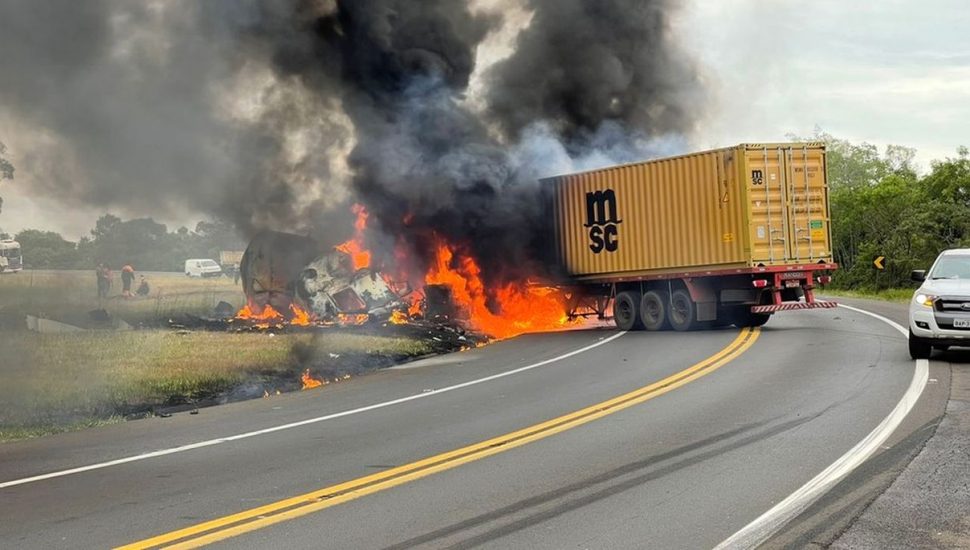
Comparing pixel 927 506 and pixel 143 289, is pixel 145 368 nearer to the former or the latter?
pixel 143 289

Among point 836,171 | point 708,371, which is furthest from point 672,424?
point 836,171

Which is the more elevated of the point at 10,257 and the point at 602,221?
the point at 602,221

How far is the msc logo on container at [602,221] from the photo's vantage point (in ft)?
76.3

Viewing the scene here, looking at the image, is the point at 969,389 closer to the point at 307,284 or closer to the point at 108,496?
the point at 108,496

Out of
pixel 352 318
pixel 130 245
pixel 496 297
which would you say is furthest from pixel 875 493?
pixel 130 245

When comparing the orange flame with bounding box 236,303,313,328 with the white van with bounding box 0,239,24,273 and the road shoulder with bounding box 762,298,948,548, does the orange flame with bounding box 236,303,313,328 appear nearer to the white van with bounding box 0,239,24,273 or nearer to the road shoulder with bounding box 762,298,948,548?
the white van with bounding box 0,239,24,273

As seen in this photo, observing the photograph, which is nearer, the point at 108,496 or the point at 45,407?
the point at 108,496

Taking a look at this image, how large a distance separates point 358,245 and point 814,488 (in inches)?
787

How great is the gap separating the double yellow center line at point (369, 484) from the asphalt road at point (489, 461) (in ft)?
0.36

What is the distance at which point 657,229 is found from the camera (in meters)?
22.2

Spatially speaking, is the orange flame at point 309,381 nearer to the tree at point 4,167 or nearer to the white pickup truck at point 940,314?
the tree at point 4,167

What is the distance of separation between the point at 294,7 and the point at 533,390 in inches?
687

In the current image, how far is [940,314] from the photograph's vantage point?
13.8m

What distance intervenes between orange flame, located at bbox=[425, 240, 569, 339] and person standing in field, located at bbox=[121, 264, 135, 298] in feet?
23.1
